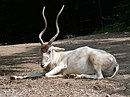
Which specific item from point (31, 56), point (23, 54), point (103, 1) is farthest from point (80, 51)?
point (103, 1)

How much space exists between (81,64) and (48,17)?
19910 millimetres

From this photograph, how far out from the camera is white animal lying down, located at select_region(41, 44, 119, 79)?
8055mm

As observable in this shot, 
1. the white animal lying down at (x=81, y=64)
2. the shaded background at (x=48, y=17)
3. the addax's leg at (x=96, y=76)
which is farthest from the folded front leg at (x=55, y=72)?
the shaded background at (x=48, y=17)

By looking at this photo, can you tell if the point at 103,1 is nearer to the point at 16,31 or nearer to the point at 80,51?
the point at 16,31

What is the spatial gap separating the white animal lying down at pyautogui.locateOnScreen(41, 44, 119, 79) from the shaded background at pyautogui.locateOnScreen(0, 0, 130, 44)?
60.0 feet

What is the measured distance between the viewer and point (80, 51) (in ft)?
27.6

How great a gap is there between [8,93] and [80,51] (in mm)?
2033

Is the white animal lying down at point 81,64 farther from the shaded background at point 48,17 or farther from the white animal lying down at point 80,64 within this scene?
the shaded background at point 48,17

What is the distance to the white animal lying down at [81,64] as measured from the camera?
8055 millimetres

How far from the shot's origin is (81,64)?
8211mm

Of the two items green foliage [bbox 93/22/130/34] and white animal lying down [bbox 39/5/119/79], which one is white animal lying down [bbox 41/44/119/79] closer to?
white animal lying down [bbox 39/5/119/79]

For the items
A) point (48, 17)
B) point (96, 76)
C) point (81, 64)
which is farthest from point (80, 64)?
point (48, 17)

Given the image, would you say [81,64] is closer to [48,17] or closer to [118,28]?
[118,28]

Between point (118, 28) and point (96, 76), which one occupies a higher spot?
point (96, 76)
